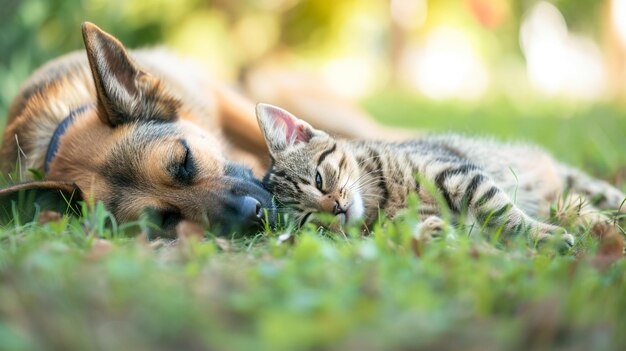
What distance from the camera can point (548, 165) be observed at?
14.3 feet

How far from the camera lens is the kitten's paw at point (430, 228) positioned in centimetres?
279

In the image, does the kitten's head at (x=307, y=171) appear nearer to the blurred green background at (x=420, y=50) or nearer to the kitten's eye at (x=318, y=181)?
the kitten's eye at (x=318, y=181)

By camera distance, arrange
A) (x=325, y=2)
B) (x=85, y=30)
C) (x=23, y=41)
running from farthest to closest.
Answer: (x=325, y=2) < (x=23, y=41) < (x=85, y=30)

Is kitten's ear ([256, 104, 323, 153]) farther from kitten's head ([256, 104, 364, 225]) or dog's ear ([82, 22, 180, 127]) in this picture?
dog's ear ([82, 22, 180, 127])

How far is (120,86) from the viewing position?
12.2 feet

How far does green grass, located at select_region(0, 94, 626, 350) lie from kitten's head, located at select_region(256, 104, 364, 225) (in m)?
0.66

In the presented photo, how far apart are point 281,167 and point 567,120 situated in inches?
224

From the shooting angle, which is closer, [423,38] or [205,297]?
[205,297]

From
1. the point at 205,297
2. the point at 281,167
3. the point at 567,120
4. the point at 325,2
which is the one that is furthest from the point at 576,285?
the point at 325,2

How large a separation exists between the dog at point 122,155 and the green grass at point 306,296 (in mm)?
531

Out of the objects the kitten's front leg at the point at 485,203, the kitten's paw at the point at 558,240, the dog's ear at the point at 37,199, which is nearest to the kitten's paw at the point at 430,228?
the kitten's front leg at the point at 485,203

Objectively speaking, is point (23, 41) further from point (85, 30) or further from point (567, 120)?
point (567, 120)

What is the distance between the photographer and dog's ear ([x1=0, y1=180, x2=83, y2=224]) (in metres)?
3.25

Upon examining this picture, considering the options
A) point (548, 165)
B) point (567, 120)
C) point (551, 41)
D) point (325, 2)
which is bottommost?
point (548, 165)
